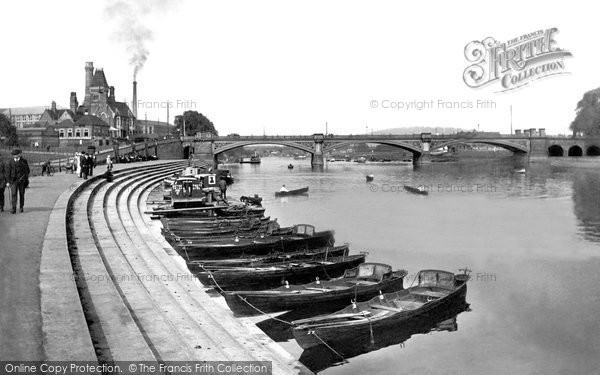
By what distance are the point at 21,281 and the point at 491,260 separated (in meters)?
17.8

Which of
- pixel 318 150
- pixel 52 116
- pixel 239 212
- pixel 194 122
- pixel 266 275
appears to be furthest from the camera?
pixel 194 122

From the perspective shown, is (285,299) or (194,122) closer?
(285,299)

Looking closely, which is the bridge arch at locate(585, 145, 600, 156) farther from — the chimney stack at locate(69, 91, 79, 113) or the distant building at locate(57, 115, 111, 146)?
the chimney stack at locate(69, 91, 79, 113)

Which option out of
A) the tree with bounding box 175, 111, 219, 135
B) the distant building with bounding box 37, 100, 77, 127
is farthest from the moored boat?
the distant building with bounding box 37, 100, 77, 127

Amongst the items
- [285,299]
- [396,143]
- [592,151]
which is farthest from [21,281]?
[592,151]

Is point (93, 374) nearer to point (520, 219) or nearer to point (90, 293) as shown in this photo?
point (90, 293)

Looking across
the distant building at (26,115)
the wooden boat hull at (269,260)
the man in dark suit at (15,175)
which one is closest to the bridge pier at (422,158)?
the wooden boat hull at (269,260)

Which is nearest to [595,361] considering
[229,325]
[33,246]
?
[229,325]

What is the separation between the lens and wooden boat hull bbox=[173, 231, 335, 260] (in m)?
19.5

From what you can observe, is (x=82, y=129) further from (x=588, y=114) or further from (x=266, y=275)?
(x=266, y=275)

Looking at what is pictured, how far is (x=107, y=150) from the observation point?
2662 inches

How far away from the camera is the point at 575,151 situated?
11356cm

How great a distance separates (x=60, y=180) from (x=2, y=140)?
42.4 m

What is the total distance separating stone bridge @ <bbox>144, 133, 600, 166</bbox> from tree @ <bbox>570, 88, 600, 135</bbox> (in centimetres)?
312
